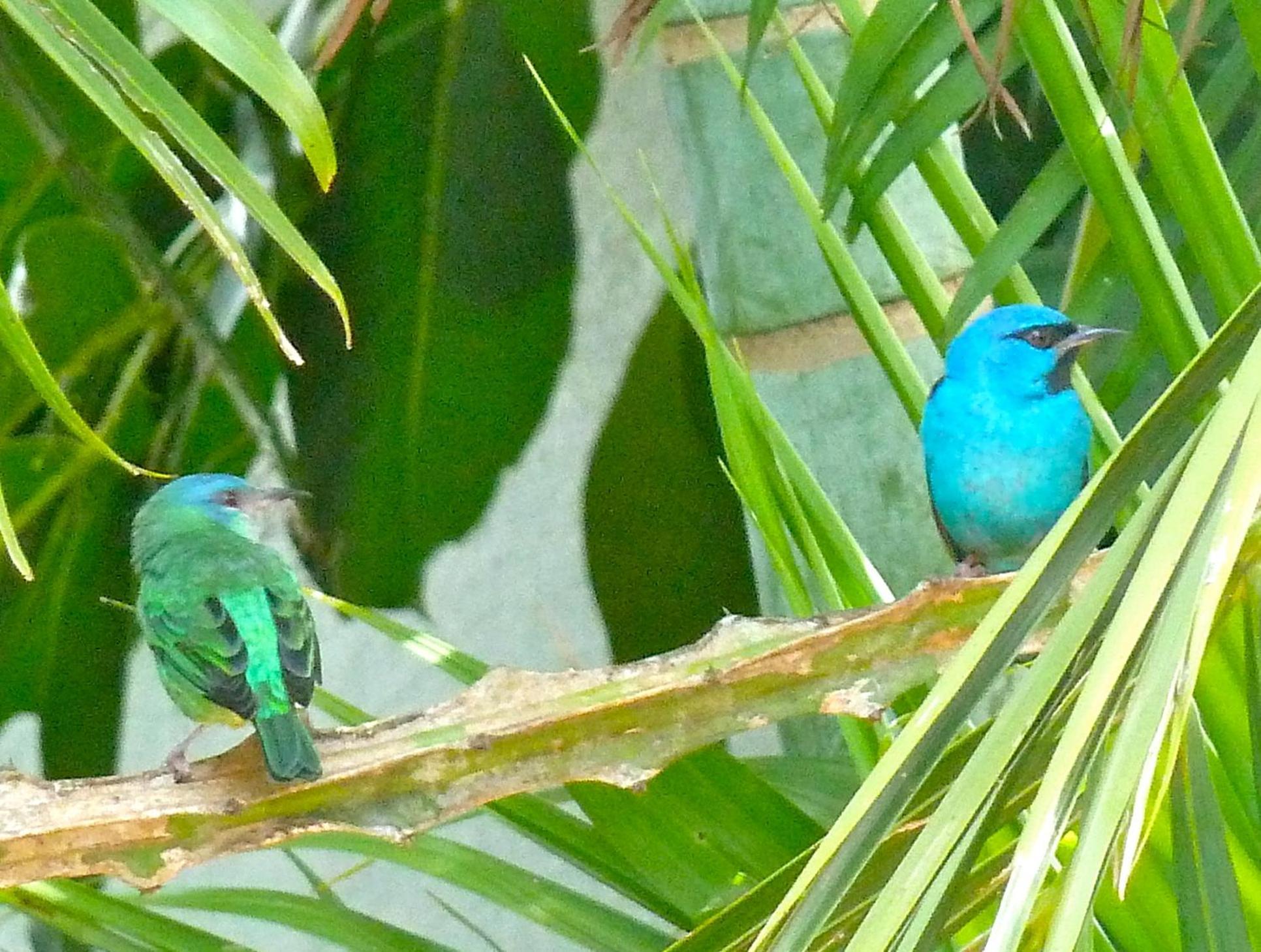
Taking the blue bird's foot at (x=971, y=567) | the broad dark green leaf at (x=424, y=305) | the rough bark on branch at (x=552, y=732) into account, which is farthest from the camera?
the broad dark green leaf at (x=424, y=305)

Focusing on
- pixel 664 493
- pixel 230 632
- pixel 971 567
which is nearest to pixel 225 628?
pixel 230 632

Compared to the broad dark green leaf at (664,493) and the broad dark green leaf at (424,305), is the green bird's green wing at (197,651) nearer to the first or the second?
the broad dark green leaf at (424,305)

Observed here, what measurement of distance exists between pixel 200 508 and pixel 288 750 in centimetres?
45

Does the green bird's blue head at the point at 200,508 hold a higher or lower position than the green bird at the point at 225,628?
lower

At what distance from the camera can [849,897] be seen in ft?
1.67

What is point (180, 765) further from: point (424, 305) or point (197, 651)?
point (424, 305)

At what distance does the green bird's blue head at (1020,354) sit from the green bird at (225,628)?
52 centimetres

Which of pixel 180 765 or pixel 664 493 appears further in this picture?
pixel 664 493

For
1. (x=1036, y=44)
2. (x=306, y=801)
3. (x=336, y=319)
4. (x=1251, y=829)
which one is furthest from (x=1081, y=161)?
(x=336, y=319)

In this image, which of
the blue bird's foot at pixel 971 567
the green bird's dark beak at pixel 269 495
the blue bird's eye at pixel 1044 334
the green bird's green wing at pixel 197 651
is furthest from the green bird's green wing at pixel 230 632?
the blue bird's eye at pixel 1044 334

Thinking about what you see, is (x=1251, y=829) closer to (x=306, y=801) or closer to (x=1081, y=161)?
(x=1081, y=161)

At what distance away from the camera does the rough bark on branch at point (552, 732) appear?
2.10 ft

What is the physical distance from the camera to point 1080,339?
3.56 feet

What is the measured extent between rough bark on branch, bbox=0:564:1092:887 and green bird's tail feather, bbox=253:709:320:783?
0.6 inches
